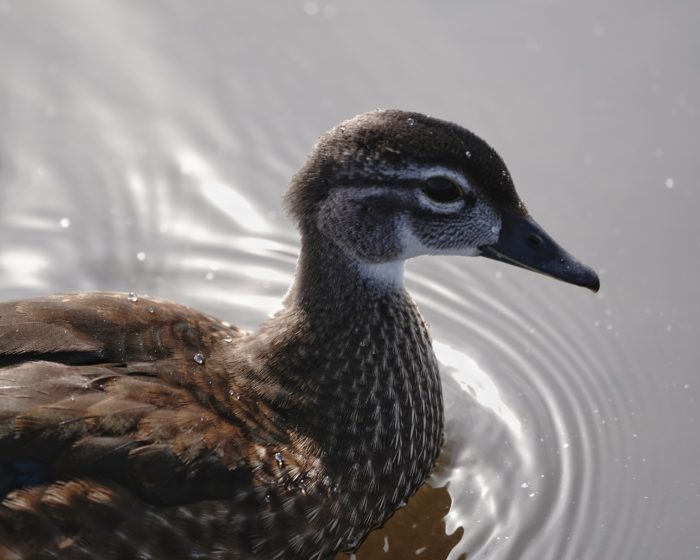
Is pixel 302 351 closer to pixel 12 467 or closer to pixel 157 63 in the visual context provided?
pixel 12 467

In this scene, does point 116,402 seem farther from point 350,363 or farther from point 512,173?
point 512,173

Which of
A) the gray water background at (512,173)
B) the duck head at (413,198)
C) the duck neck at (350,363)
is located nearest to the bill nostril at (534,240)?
the duck head at (413,198)

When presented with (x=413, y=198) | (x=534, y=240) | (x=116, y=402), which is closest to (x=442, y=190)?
(x=413, y=198)

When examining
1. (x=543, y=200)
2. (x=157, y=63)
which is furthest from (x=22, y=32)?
(x=543, y=200)

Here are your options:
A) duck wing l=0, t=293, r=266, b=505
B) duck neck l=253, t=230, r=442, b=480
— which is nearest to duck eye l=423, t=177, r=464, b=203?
duck neck l=253, t=230, r=442, b=480

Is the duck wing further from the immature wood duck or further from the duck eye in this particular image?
the duck eye

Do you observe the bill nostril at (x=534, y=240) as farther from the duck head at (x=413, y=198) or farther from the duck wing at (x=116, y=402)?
the duck wing at (x=116, y=402)

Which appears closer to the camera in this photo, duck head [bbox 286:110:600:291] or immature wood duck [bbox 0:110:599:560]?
immature wood duck [bbox 0:110:599:560]

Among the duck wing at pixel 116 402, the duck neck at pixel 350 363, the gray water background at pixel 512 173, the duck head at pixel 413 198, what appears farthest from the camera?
the gray water background at pixel 512 173
